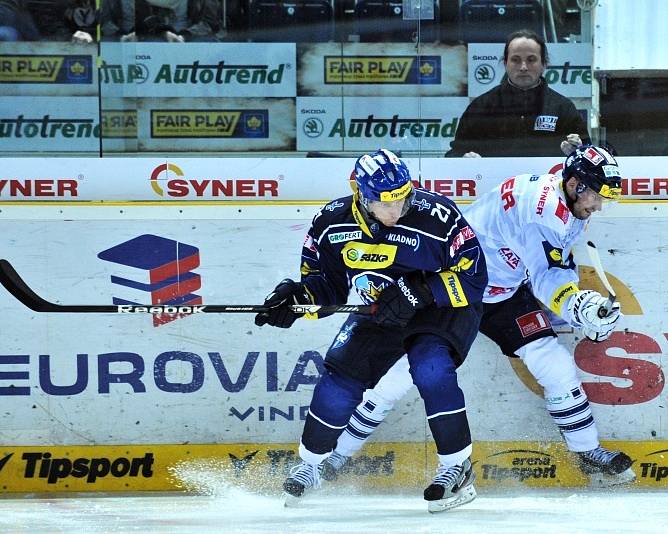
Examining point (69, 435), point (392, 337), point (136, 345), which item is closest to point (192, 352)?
point (136, 345)

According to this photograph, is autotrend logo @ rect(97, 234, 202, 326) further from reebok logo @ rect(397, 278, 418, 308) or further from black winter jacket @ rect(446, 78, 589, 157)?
black winter jacket @ rect(446, 78, 589, 157)

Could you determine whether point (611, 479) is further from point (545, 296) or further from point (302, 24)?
point (302, 24)

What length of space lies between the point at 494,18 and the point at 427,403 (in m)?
1.45

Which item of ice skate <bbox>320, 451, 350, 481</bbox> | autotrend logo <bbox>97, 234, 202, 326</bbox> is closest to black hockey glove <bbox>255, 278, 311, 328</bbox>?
autotrend logo <bbox>97, 234, 202, 326</bbox>

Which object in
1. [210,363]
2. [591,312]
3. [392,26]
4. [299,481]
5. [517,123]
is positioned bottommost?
[299,481]

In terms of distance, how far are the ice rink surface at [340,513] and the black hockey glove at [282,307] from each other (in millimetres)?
652

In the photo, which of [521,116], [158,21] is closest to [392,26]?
[521,116]

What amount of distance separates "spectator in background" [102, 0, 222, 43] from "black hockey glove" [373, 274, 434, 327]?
3.88 feet

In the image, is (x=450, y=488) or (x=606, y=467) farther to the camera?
(x=606, y=467)

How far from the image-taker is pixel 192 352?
4777 mm

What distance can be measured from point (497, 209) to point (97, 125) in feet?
4.90

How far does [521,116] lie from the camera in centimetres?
481

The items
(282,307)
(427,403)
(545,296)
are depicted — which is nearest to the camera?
(427,403)

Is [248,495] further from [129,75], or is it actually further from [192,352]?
[129,75]
